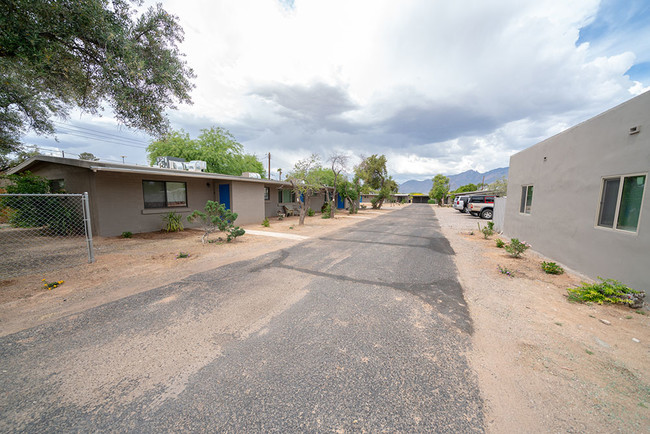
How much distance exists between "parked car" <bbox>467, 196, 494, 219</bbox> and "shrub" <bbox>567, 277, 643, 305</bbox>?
1822cm

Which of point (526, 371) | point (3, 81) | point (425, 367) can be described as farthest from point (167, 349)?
point (3, 81)

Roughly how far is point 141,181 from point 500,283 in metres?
12.8

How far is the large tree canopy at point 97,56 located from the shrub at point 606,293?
10.5 m

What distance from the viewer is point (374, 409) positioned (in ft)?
6.47

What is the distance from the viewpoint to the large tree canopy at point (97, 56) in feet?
17.0

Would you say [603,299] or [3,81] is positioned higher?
[3,81]

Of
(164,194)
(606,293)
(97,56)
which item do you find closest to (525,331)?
(606,293)

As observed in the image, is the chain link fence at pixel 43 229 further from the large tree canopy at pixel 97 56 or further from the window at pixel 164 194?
the large tree canopy at pixel 97 56

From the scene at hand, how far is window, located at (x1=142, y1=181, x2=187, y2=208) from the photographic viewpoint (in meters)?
10.2

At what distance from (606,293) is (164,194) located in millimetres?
14179

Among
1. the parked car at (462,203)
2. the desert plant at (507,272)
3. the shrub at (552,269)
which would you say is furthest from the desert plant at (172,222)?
the parked car at (462,203)

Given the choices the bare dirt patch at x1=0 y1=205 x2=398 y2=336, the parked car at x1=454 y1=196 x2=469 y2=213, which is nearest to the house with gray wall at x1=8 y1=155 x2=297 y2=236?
the bare dirt patch at x1=0 y1=205 x2=398 y2=336

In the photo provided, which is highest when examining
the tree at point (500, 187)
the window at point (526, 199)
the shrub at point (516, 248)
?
→ the tree at point (500, 187)

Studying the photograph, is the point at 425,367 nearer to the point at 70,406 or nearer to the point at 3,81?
the point at 70,406
